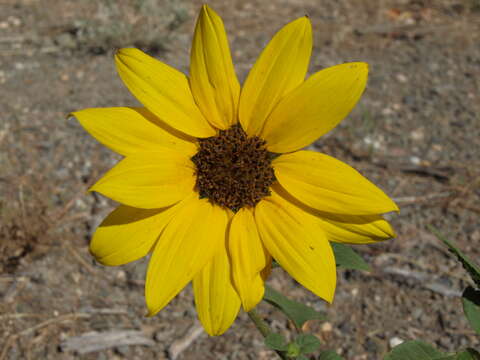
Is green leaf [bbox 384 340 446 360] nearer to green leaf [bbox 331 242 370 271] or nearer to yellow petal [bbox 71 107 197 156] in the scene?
green leaf [bbox 331 242 370 271]

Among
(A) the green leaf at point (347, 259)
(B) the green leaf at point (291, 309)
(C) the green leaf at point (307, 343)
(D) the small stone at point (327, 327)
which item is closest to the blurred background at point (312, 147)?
(D) the small stone at point (327, 327)

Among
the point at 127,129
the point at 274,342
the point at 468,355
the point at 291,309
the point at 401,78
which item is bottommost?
the point at 401,78

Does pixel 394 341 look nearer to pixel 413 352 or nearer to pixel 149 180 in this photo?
pixel 413 352

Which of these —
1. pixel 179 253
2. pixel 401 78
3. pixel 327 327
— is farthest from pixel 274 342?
pixel 401 78

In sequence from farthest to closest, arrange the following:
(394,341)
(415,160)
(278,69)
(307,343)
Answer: (415,160)
(394,341)
(307,343)
(278,69)

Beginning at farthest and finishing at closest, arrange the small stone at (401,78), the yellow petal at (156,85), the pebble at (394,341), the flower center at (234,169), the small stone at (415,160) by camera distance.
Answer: the small stone at (401,78) < the small stone at (415,160) < the pebble at (394,341) < the flower center at (234,169) < the yellow petal at (156,85)

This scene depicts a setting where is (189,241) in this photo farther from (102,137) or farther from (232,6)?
(232,6)

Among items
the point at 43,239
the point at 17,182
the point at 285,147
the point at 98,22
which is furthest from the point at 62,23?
the point at 285,147

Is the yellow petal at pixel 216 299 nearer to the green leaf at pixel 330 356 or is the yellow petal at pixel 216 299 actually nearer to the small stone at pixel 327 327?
the green leaf at pixel 330 356
